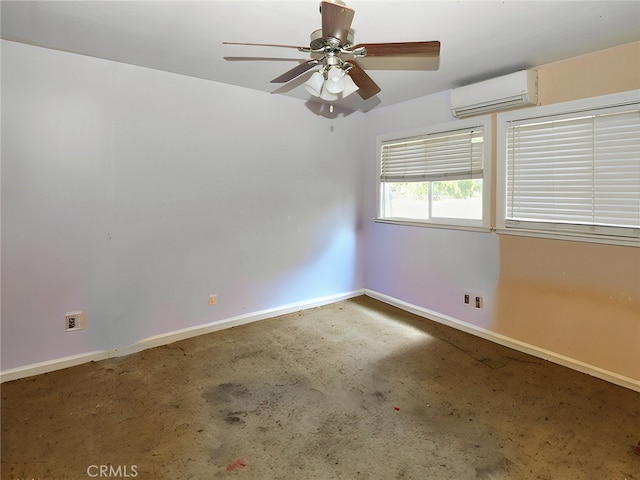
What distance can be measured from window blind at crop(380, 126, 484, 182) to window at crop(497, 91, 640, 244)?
26 centimetres

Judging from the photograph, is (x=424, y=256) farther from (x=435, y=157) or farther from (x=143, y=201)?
(x=143, y=201)

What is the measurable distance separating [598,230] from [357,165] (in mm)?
2615

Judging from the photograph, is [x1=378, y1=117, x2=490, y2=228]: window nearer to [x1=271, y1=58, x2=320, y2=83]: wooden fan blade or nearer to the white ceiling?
the white ceiling

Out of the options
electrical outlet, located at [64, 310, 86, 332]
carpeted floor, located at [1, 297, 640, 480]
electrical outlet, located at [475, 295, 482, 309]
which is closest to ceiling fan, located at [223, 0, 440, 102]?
carpeted floor, located at [1, 297, 640, 480]

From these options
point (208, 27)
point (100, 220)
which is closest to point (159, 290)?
point (100, 220)

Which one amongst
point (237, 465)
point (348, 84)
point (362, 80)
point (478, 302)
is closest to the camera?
point (237, 465)

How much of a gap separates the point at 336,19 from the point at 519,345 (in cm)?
291

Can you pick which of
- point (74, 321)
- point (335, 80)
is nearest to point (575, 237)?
point (335, 80)

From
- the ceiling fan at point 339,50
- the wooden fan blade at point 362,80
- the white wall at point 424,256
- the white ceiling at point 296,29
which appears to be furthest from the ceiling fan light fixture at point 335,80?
the white wall at point 424,256

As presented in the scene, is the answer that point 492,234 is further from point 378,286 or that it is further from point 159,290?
point 159,290

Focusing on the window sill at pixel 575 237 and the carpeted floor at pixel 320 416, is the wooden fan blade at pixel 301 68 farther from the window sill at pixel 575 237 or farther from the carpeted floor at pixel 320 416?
the window sill at pixel 575 237

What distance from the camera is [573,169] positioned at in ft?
8.65

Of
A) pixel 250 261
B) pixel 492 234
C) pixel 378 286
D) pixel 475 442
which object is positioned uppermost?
pixel 492 234

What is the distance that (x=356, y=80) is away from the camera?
225 cm
